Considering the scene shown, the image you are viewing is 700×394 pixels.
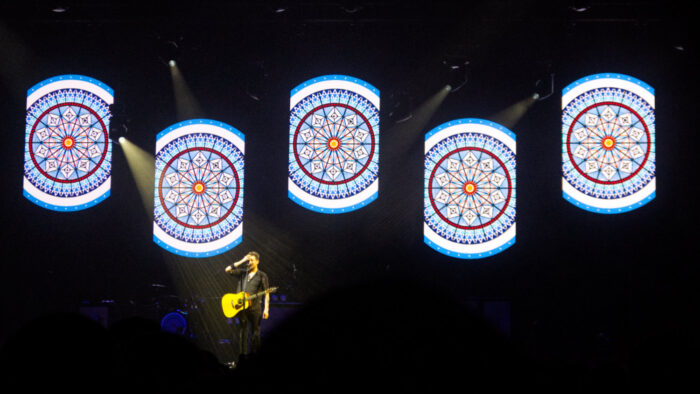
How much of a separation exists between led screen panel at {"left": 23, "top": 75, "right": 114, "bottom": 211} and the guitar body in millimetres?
3074

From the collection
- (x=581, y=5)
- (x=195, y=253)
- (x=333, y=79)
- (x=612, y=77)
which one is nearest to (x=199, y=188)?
(x=195, y=253)

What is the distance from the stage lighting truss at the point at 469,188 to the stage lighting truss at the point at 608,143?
0.95 metres

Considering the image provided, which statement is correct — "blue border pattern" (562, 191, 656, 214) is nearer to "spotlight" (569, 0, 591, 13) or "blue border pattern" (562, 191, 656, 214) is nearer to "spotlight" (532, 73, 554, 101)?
"spotlight" (532, 73, 554, 101)

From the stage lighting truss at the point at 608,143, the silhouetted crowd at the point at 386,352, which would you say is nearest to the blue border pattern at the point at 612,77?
the stage lighting truss at the point at 608,143

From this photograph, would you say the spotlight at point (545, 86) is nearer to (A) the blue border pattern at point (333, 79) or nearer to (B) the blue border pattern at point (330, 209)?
(A) the blue border pattern at point (333, 79)

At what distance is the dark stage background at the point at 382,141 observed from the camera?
9422 mm

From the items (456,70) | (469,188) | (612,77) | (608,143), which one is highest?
(456,70)

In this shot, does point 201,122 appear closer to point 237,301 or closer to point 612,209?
point 237,301

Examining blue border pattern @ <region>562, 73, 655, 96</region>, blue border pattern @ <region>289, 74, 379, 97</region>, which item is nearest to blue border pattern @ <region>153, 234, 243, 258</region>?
blue border pattern @ <region>289, 74, 379, 97</region>

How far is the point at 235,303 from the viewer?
8234 mm

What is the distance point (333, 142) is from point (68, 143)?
420 cm

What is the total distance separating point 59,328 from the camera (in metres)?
1.47

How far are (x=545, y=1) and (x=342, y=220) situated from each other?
446 cm

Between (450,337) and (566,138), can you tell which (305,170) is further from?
(450,337)
